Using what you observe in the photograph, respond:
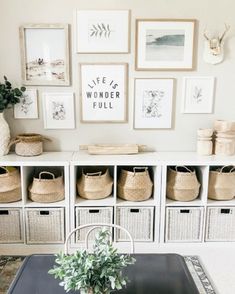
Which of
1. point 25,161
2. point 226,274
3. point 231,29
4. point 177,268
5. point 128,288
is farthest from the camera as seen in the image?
point 231,29

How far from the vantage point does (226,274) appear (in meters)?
2.45

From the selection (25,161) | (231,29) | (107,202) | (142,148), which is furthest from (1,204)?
(231,29)

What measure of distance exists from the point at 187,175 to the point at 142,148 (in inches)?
20.6

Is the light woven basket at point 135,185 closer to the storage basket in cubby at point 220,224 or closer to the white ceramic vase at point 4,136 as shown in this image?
the storage basket in cubby at point 220,224

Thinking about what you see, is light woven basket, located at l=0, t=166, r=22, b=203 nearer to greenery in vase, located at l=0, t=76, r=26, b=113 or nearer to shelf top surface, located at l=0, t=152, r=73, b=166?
shelf top surface, located at l=0, t=152, r=73, b=166

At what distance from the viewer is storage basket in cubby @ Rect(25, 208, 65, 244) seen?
2762 mm

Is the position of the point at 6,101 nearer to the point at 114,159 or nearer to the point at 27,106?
the point at 27,106

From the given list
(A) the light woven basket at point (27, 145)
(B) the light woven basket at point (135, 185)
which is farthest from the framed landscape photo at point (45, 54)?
(B) the light woven basket at point (135, 185)

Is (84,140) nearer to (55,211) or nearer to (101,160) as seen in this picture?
(101,160)

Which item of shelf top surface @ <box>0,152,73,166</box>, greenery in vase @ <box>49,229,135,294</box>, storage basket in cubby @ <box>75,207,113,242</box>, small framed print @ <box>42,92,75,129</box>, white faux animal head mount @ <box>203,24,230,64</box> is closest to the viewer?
greenery in vase @ <box>49,229,135,294</box>

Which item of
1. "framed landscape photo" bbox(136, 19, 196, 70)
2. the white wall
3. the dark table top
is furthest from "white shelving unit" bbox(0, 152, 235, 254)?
the dark table top

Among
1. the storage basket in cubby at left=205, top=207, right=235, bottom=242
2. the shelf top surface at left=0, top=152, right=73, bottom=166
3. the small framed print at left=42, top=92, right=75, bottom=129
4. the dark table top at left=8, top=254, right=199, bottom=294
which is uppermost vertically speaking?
the small framed print at left=42, top=92, right=75, bottom=129

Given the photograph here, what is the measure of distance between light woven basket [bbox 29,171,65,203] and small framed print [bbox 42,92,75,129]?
53cm

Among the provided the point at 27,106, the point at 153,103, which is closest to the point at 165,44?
the point at 153,103
